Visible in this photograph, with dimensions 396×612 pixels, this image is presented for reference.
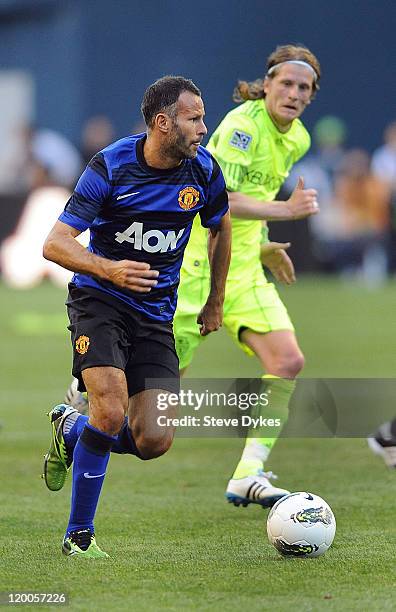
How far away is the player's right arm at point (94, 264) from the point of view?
609 centimetres

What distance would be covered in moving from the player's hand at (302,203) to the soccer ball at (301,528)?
6.12 ft

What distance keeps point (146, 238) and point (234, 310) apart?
1.88 meters

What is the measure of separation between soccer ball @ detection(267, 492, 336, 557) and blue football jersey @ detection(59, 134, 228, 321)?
1133 millimetres

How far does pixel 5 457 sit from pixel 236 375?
4.44m

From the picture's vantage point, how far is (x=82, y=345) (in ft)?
20.6

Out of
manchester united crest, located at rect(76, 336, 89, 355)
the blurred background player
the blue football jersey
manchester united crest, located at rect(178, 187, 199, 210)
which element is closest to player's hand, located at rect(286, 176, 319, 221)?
the blue football jersey

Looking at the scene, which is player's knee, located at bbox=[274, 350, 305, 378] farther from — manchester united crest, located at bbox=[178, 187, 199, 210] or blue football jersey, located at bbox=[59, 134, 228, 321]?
manchester united crest, located at bbox=[178, 187, 199, 210]

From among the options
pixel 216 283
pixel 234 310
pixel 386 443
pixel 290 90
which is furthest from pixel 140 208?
pixel 386 443

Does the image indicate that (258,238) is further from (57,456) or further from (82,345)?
(82,345)

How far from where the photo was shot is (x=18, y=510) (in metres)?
7.40

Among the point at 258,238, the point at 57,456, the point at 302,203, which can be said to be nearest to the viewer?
the point at 57,456

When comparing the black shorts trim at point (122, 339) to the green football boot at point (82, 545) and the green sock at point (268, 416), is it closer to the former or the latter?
the green football boot at point (82, 545)

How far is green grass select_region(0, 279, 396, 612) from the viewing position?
18.2 feet

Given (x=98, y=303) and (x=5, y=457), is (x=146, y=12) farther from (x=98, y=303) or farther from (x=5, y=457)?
(x=98, y=303)
